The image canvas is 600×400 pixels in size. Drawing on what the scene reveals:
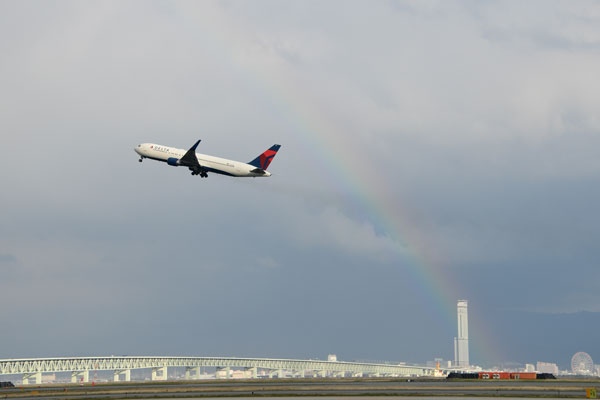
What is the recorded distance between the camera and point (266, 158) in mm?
176500

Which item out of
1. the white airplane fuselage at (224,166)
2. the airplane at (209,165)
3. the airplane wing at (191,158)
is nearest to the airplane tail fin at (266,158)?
the airplane at (209,165)

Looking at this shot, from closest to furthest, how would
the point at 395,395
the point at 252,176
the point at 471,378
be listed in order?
the point at 395,395
the point at 471,378
the point at 252,176

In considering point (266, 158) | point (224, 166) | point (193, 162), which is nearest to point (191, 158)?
point (193, 162)

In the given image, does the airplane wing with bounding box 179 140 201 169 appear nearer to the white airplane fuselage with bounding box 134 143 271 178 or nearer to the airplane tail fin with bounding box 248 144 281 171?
the white airplane fuselage with bounding box 134 143 271 178

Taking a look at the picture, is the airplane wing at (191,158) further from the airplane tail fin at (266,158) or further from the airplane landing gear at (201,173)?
the airplane tail fin at (266,158)

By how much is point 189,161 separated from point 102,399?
78191 mm

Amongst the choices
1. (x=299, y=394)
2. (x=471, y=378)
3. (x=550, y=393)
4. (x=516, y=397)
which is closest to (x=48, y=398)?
(x=299, y=394)

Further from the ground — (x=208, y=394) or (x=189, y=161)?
(x=189, y=161)

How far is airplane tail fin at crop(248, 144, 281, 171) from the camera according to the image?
176 meters

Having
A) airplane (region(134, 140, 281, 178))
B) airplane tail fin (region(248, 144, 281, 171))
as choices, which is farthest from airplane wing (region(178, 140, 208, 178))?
Result: airplane tail fin (region(248, 144, 281, 171))

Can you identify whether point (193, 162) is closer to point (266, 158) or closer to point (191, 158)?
point (191, 158)

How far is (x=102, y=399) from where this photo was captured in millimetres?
95250

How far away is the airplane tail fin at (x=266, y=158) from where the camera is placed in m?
176

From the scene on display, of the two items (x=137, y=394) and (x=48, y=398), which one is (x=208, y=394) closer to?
(x=137, y=394)
